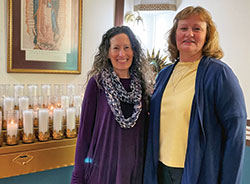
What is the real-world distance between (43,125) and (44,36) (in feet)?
2.99

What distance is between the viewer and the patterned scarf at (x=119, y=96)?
1072 mm

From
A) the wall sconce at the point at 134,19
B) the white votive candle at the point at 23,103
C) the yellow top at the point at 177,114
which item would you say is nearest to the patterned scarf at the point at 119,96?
the yellow top at the point at 177,114

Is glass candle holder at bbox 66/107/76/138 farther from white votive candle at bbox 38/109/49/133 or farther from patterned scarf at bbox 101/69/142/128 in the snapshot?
patterned scarf at bbox 101/69/142/128

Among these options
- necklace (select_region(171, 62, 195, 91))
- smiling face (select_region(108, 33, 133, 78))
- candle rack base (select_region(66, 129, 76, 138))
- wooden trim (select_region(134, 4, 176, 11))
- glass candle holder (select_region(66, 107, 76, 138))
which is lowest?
candle rack base (select_region(66, 129, 76, 138))

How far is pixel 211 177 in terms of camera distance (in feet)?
2.97

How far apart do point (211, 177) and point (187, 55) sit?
553 mm

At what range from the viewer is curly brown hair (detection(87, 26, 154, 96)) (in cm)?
117

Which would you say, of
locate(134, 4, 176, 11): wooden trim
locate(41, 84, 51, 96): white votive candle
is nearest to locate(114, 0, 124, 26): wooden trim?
locate(134, 4, 176, 11): wooden trim

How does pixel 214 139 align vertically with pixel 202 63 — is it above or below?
below

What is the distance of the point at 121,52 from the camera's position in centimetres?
113

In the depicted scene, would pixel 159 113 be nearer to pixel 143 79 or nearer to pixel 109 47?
pixel 143 79

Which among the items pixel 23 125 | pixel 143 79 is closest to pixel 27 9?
pixel 23 125

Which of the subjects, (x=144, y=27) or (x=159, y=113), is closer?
(x=159, y=113)

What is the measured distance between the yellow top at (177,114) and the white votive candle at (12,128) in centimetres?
92
